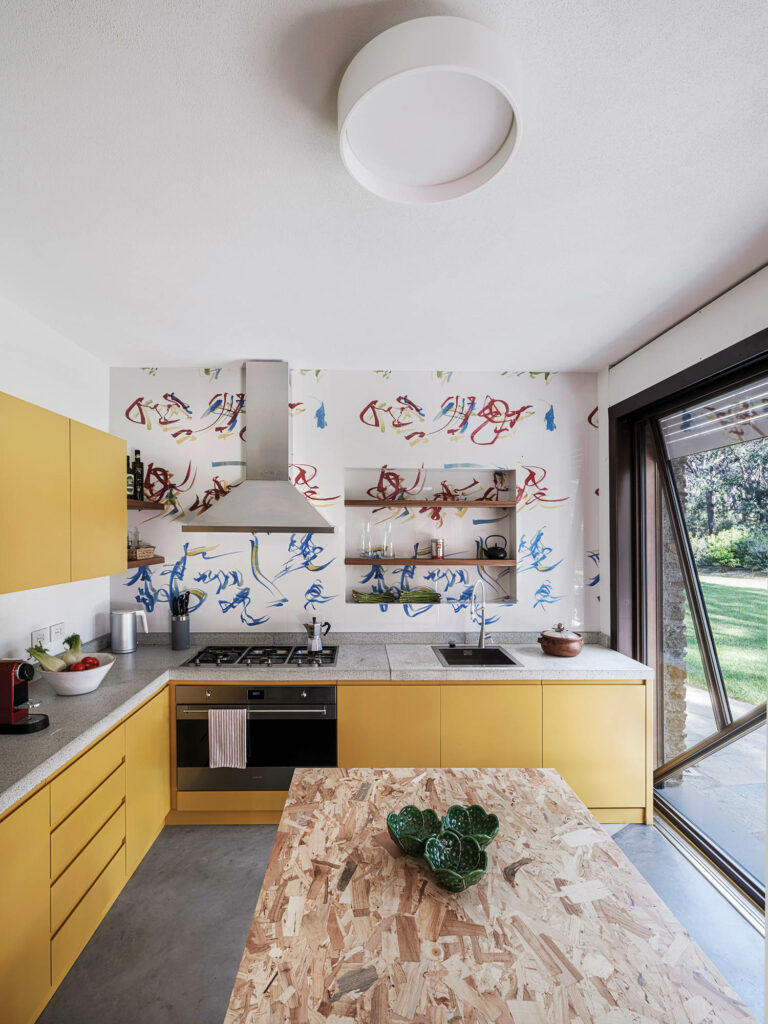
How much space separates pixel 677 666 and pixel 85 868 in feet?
9.91

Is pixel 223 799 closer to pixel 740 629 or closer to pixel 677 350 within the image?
pixel 740 629

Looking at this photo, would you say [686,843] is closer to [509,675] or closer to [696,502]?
[509,675]

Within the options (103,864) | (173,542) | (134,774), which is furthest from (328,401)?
(103,864)

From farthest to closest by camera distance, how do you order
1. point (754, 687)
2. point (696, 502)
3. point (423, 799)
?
point (696, 502)
point (754, 687)
point (423, 799)

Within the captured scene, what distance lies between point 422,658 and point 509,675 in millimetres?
525

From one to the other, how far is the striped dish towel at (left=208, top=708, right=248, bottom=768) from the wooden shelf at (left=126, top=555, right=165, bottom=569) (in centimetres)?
96

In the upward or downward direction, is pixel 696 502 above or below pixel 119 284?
below

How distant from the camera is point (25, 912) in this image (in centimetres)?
168

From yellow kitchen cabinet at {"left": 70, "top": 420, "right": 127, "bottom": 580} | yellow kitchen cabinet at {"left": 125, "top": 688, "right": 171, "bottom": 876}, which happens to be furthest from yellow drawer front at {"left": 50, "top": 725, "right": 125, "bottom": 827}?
yellow kitchen cabinet at {"left": 70, "top": 420, "right": 127, "bottom": 580}

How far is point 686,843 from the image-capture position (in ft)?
9.36

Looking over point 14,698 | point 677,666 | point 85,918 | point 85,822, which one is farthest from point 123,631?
point 677,666

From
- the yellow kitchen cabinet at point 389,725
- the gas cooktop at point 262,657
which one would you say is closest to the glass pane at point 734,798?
the yellow kitchen cabinet at point 389,725

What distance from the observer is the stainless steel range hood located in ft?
10.7

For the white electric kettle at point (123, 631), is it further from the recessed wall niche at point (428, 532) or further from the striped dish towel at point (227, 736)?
the recessed wall niche at point (428, 532)
